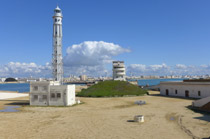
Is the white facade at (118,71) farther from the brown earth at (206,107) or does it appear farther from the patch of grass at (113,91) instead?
the brown earth at (206,107)

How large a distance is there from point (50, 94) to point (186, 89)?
38.1 meters

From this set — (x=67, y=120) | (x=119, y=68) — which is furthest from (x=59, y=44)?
(x=67, y=120)

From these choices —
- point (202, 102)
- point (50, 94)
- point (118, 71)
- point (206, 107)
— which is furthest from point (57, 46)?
point (206, 107)

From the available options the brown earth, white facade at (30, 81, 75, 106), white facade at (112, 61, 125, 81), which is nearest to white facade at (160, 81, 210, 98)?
the brown earth

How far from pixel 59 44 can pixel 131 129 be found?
241 ft

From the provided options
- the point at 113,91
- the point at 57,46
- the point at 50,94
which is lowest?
the point at 113,91

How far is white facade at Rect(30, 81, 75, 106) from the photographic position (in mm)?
42156

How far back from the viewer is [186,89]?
177 ft

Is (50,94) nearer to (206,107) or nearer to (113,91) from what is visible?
(113,91)

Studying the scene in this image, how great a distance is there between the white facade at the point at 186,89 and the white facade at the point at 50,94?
33336mm

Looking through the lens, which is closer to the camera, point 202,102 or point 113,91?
point 202,102

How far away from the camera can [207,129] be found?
20.8 m

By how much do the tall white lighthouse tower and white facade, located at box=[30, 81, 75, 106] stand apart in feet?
146

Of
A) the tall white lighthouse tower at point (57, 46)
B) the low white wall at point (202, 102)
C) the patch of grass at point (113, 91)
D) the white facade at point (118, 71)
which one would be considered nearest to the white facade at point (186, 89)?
the patch of grass at point (113, 91)
